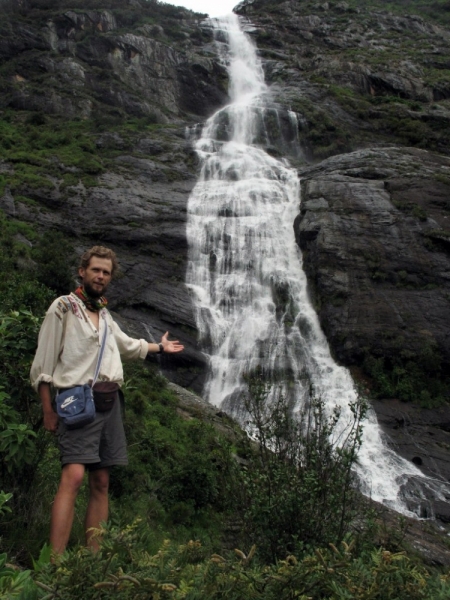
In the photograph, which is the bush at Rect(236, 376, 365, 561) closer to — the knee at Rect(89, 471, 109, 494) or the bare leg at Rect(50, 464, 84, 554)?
the knee at Rect(89, 471, 109, 494)

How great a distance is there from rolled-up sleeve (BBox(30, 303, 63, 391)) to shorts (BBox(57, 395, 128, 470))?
1.12ft

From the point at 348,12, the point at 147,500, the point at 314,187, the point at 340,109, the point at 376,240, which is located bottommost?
the point at 147,500

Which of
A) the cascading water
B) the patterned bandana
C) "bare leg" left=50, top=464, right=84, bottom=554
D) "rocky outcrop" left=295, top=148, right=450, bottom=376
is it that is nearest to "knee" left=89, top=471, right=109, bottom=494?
"bare leg" left=50, top=464, right=84, bottom=554

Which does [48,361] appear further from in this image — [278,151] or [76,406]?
[278,151]

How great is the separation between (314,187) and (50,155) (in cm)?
1387

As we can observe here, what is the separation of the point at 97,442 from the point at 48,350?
0.71 m

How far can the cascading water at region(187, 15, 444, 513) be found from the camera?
14820mm

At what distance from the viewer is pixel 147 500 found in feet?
21.7

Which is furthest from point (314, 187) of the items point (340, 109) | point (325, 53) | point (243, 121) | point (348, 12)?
point (348, 12)

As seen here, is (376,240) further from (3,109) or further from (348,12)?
(348,12)

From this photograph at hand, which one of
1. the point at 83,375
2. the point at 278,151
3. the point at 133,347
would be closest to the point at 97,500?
the point at 83,375

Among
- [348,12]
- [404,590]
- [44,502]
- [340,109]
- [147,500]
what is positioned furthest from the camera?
[348,12]

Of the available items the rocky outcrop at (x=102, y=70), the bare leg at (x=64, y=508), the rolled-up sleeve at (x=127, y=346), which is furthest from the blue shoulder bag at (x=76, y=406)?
the rocky outcrop at (x=102, y=70)

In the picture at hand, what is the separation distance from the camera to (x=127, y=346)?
3.85 meters
